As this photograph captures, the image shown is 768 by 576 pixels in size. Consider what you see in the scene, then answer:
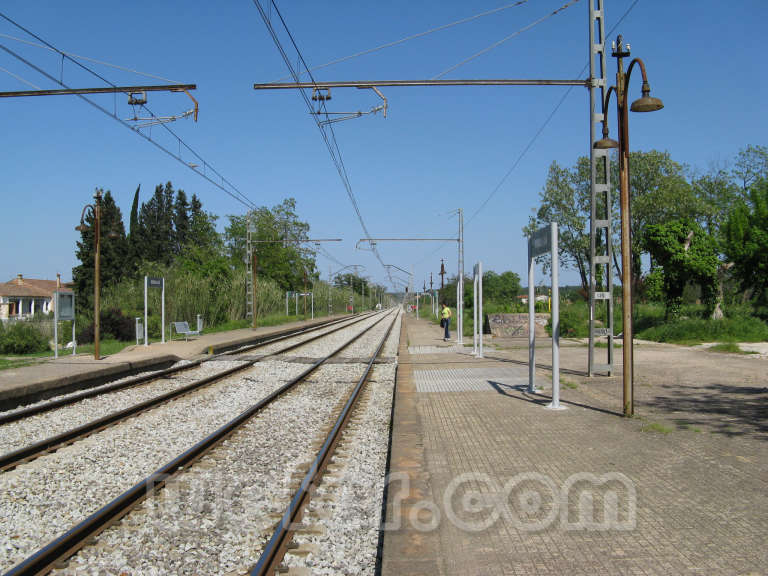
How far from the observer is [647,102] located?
7379 millimetres

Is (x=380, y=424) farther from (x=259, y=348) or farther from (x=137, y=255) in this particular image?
(x=137, y=255)

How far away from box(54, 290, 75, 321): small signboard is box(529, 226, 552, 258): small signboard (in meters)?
12.2

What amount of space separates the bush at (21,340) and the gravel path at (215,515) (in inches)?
769

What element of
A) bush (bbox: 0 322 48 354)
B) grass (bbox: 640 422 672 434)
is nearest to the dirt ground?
grass (bbox: 640 422 672 434)

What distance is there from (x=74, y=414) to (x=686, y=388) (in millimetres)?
10087

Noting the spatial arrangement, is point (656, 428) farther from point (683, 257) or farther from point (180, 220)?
point (180, 220)

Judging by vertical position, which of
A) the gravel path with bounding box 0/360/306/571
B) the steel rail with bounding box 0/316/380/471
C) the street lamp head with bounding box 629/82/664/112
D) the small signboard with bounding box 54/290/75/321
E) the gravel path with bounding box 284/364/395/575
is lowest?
the gravel path with bounding box 284/364/395/575

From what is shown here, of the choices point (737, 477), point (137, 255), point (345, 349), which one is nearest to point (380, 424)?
point (737, 477)

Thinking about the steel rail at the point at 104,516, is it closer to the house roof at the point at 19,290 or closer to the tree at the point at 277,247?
the tree at the point at 277,247

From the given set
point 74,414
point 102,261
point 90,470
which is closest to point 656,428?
point 90,470

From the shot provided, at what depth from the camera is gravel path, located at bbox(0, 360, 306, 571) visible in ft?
15.6

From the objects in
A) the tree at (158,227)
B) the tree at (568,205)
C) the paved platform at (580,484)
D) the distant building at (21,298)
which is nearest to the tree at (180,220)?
the tree at (158,227)

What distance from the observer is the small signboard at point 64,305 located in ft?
52.1

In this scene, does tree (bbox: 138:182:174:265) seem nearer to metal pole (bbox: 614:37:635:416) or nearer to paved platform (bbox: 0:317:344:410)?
paved platform (bbox: 0:317:344:410)
